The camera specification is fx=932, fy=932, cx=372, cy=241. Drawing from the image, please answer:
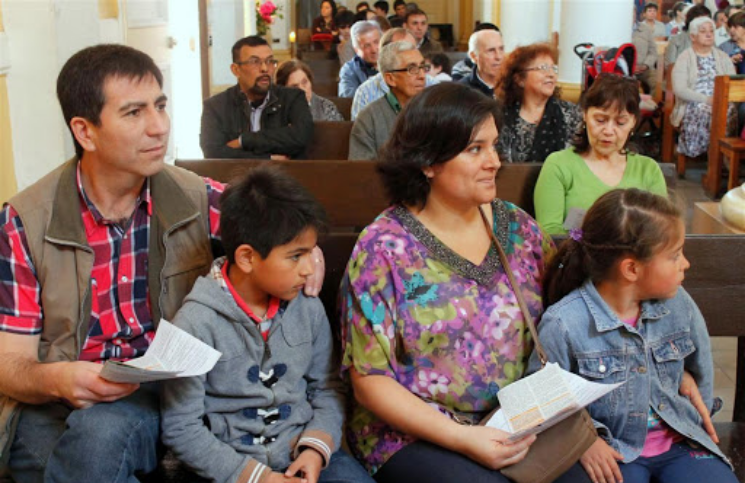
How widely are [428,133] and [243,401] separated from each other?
79 centimetres

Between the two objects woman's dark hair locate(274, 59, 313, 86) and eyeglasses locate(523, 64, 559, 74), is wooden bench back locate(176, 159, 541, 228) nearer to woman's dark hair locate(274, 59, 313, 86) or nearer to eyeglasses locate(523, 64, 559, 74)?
eyeglasses locate(523, 64, 559, 74)

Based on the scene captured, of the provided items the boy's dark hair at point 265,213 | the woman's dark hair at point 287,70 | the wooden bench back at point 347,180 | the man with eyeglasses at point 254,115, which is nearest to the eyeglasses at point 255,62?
the man with eyeglasses at point 254,115

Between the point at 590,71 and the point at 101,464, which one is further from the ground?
the point at 590,71

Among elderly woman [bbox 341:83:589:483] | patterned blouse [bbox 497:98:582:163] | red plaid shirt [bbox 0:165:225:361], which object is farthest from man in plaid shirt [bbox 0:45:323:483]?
patterned blouse [bbox 497:98:582:163]

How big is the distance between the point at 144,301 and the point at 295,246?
455mm

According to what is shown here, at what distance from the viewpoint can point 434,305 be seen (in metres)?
2.22

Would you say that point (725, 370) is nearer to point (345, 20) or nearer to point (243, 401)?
point (243, 401)

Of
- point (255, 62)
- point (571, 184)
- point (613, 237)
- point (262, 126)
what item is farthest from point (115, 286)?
point (255, 62)

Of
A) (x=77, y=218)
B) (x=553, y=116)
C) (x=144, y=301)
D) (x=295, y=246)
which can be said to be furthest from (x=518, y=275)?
(x=553, y=116)

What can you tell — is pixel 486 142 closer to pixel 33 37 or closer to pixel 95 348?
pixel 95 348

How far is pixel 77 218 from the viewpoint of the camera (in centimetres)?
225

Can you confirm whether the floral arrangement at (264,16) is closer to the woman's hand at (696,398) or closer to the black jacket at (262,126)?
the black jacket at (262,126)

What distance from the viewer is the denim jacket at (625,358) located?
2.25m

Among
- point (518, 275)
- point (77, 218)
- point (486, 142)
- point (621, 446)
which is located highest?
point (486, 142)
